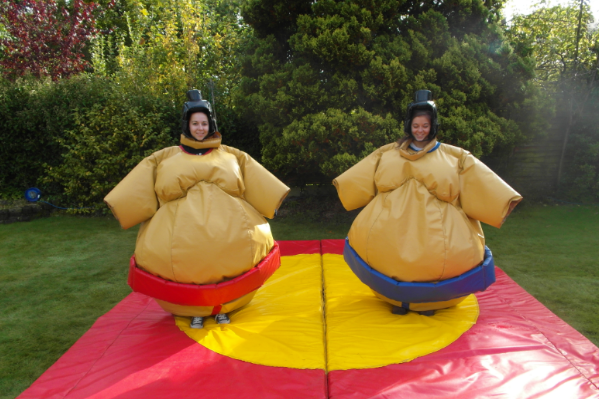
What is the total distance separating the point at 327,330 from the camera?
2.36 meters

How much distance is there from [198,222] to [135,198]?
451mm

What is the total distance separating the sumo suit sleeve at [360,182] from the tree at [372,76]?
1987mm

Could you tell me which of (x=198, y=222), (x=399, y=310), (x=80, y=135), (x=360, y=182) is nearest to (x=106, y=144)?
(x=80, y=135)

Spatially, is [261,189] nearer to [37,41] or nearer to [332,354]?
[332,354]

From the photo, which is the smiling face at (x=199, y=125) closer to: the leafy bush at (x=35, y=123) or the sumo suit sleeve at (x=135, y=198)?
the sumo suit sleeve at (x=135, y=198)

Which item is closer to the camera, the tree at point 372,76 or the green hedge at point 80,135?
the tree at point 372,76

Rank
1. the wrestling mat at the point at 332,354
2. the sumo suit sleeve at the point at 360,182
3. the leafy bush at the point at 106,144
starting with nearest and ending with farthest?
1. the wrestling mat at the point at 332,354
2. the sumo suit sleeve at the point at 360,182
3. the leafy bush at the point at 106,144

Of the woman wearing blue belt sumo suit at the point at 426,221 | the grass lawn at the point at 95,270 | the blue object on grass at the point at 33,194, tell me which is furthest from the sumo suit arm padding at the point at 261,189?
the blue object on grass at the point at 33,194

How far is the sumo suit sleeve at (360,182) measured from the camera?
2.66 m

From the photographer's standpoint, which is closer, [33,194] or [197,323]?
[197,323]

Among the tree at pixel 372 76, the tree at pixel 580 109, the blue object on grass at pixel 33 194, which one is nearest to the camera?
the tree at pixel 372 76

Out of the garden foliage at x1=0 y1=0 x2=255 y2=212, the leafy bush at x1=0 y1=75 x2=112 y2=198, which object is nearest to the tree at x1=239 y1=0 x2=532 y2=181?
the garden foliage at x1=0 y1=0 x2=255 y2=212

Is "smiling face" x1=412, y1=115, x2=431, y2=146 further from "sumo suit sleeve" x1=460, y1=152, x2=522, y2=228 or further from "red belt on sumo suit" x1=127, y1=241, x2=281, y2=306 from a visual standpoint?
"red belt on sumo suit" x1=127, y1=241, x2=281, y2=306

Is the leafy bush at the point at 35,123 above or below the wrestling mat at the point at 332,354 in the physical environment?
above
